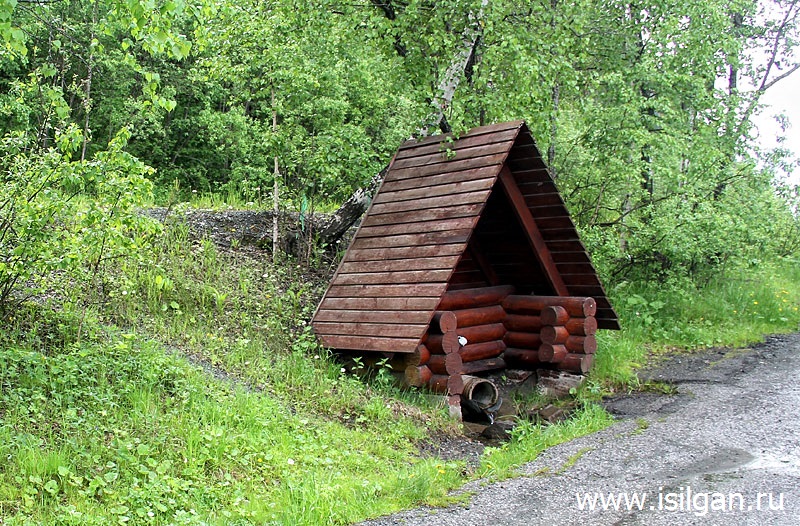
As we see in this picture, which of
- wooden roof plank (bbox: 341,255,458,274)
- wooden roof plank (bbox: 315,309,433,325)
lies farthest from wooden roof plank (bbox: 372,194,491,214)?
wooden roof plank (bbox: 315,309,433,325)

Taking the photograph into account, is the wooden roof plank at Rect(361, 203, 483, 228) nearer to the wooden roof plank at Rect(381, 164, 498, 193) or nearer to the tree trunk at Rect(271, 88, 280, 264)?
the wooden roof plank at Rect(381, 164, 498, 193)

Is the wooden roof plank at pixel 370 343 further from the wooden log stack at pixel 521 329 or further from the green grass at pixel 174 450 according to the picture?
the wooden log stack at pixel 521 329

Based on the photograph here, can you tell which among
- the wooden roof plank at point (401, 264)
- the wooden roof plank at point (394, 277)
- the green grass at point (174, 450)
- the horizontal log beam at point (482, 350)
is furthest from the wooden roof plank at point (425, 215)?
the green grass at point (174, 450)

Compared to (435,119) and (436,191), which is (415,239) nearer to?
(436,191)

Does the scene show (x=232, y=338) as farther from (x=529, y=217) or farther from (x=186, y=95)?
(x=186, y=95)

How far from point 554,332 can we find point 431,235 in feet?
7.42

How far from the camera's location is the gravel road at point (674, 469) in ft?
16.6

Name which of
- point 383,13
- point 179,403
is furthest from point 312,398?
point 383,13

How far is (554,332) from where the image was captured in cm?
907

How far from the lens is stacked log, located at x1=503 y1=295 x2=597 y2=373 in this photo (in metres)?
9.13

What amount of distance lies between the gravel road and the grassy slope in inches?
14.5

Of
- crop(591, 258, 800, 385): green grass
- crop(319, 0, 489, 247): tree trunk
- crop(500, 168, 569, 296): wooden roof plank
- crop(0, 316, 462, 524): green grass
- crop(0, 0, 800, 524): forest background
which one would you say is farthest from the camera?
crop(591, 258, 800, 385): green grass

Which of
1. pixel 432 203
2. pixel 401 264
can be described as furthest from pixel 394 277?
pixel 432 203

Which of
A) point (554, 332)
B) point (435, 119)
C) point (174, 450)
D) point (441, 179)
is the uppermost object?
point (435, 119)
